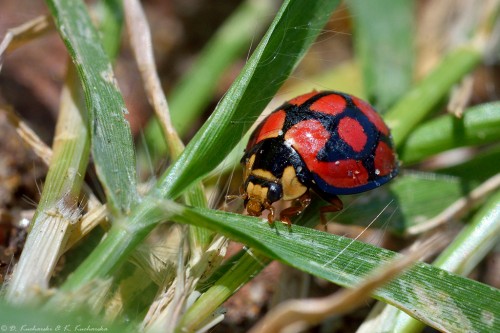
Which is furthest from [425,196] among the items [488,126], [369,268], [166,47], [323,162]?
Result: [166,47]

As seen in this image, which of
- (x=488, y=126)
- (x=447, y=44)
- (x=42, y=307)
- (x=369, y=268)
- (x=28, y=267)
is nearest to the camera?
(x=42, y=307)

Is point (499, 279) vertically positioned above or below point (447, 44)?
below

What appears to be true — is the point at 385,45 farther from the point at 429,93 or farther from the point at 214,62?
the point at 214,62

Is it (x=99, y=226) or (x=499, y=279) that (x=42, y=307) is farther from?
(x=499, y=279)

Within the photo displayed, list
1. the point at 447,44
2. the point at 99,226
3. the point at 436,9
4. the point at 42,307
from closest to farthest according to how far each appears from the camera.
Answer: the point at 42,307 → the point at 99,226 → the point at 447,44 → the point at 436,9

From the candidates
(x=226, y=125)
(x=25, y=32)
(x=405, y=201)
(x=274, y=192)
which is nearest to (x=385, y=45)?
(x=405, y=201)

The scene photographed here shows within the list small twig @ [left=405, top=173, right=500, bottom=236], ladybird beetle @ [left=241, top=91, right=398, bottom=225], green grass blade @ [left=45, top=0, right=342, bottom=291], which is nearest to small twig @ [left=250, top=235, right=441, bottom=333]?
green grass blade @ [left=45, top=0, right=342, bottom=291]

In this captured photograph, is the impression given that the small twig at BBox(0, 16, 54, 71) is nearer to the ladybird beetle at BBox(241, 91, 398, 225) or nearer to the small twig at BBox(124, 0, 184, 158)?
the small twig at BBox(124, 0, 184, 158)
